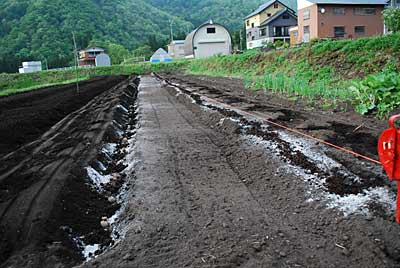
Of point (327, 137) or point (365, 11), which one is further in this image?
point (365, 11)

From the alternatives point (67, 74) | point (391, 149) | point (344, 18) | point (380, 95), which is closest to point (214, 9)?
point (67, 74)

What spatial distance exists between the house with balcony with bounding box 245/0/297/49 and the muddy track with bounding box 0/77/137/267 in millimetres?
44201

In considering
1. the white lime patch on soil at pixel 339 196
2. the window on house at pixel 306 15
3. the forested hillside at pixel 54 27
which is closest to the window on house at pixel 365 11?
the window on house at pixel 306 15

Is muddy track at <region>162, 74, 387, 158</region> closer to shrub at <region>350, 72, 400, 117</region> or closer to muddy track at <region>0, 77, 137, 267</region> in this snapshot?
shrub at <region>350, 72, 400, 117</region>

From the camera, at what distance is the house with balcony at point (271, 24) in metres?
50.2

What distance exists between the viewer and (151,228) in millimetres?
3834

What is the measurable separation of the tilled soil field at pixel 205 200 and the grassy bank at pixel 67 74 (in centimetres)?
3459

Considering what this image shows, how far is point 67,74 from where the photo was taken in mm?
42562

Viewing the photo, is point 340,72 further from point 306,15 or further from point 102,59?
point 102,59

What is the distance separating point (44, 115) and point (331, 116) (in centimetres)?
878

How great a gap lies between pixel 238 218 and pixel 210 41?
5555cm

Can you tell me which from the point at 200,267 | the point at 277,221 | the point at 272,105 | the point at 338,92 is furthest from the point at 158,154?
the point at 338,92

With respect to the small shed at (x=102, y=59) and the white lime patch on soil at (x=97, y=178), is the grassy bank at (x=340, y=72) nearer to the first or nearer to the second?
the white lime patch on soil at (x=97, y=178)

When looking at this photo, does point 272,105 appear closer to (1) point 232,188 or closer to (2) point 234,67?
(1) point 232,188
